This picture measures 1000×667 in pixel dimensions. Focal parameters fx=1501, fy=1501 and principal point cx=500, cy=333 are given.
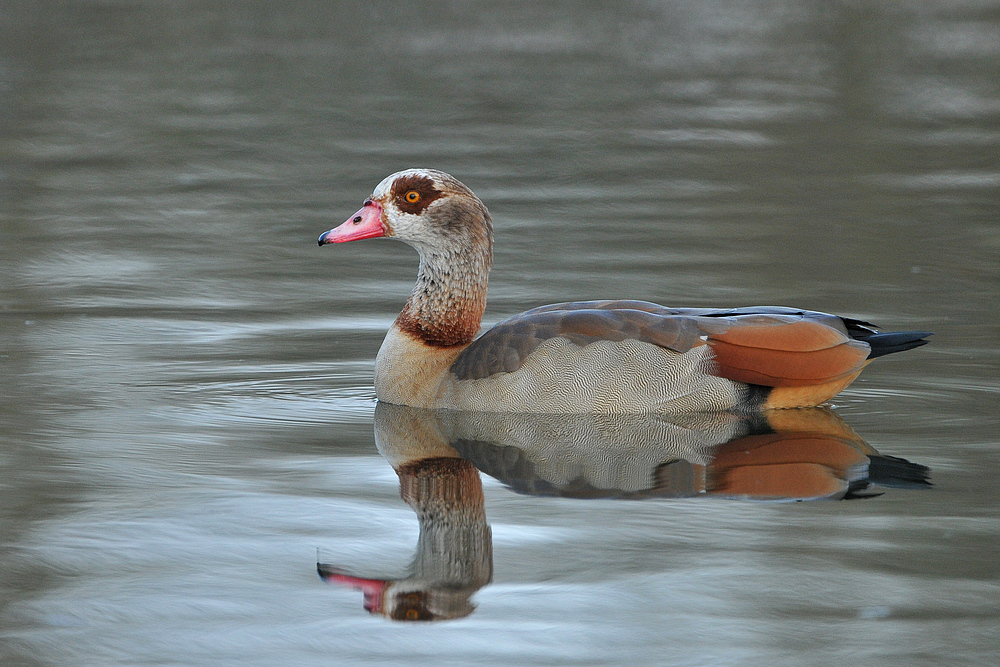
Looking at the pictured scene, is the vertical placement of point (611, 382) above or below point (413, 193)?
below

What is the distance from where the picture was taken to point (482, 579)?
5.69 metres

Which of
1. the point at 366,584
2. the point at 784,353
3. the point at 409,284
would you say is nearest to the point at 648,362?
the point at 784,353

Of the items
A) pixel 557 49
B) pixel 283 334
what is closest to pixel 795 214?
pixel 283 334

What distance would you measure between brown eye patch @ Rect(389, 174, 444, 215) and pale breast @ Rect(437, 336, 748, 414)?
1.13 metres

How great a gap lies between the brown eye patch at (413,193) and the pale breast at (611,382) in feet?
3.72

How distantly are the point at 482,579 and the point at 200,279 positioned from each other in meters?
6.37

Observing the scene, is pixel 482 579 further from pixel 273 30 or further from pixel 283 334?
pixel 273 30

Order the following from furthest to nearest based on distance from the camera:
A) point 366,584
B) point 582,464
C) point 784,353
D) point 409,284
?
point 409,284 < point 784,353 < point 582,464 < point 366,584

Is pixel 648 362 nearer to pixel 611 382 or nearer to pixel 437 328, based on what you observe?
pixel 611 382

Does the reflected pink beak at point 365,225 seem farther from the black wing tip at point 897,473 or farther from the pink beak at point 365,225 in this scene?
the black wing tip at point 897,473

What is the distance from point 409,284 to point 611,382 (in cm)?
379

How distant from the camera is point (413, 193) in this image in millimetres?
8570

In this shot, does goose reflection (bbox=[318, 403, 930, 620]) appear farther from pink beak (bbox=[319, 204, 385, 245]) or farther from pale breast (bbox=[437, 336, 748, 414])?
pink beak (bbox=[319, 204, 385, 245])

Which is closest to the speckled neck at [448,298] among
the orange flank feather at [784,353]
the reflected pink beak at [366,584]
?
the orange flank feather at [784,353]
